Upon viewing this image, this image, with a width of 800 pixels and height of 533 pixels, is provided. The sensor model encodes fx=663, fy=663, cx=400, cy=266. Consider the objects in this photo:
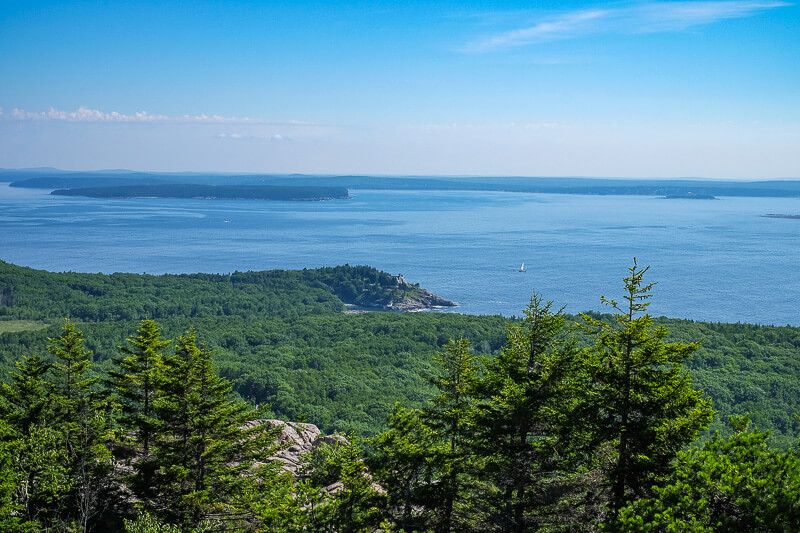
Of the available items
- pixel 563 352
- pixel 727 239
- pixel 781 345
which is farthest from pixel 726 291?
pixel 563 352

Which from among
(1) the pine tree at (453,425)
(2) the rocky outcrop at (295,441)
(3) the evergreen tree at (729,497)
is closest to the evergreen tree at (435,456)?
(1) the pine tree at (453,425)

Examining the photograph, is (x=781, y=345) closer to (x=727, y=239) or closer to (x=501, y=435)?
(x=501, y=435)

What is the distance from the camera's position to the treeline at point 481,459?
13125 millimetres

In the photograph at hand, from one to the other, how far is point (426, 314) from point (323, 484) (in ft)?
249

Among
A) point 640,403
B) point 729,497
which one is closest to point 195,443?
point 640,403

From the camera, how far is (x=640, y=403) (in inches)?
594

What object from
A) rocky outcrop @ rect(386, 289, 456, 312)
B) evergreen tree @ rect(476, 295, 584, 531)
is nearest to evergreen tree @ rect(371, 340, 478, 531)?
evergreen tree @ rect(476, 295, 584, 531)

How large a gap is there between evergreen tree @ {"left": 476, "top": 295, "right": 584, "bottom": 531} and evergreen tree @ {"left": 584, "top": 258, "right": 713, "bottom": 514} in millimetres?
1000

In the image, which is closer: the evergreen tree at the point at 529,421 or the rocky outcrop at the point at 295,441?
the evergreen tree at the point at 529,421

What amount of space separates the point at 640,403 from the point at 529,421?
8.93 ft

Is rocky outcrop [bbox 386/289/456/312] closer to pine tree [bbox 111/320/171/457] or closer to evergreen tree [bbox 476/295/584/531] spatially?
pine tree [bbox 111/320/171/457]

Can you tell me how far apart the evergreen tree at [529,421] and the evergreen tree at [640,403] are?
39.4 inches

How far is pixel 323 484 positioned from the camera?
17812 mm

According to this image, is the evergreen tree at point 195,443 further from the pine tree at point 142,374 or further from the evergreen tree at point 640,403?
the evergreen tree at point 640,403
